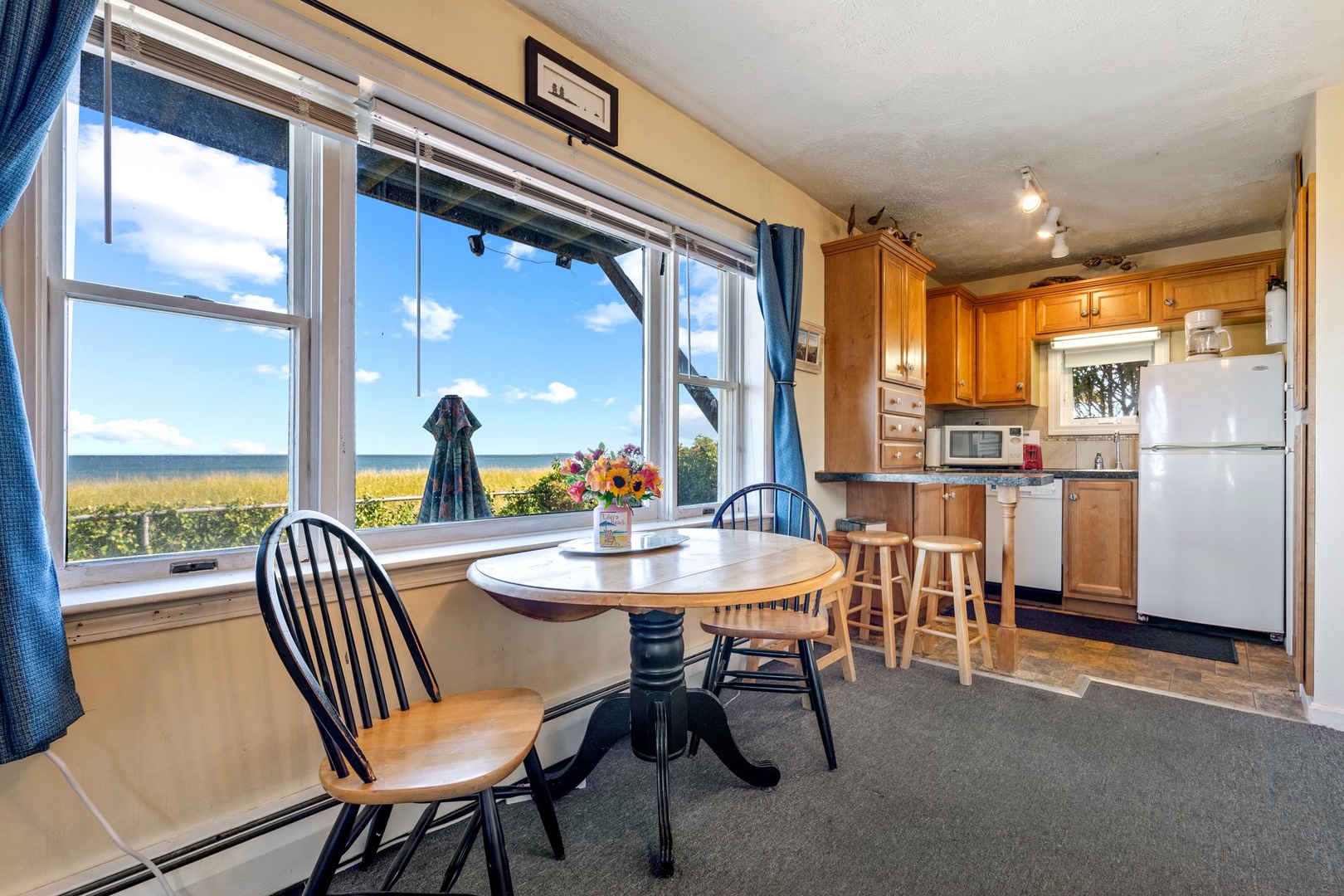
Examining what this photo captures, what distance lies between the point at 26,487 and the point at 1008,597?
129 inches

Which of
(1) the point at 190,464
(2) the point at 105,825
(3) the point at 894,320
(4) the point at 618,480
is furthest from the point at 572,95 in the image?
(2) the point at 105,825

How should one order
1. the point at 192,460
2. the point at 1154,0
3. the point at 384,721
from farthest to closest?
the point at 1154,0 → the point at 192,460 → the point at 384,721

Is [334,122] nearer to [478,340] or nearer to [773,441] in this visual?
[478,340]

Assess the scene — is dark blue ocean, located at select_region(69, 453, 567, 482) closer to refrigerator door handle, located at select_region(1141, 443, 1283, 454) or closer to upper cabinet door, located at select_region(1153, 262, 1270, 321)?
refrigerator door handle, located at select_region(1141, 443, 1283, 454)

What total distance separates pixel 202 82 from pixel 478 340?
0.93m

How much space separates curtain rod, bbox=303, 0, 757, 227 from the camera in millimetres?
1568

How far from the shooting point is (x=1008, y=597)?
283 cm

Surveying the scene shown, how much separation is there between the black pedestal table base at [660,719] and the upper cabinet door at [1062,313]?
3957 millimetres

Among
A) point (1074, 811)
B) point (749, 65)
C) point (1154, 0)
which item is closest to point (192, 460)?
point (749, 65)

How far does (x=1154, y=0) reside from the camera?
1892 mm

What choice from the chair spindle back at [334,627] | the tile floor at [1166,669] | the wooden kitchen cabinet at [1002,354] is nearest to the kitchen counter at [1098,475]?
the wooden kitchen cabinet at [1002,354]

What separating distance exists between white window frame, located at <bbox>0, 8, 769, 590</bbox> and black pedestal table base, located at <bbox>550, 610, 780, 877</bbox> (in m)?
0.71

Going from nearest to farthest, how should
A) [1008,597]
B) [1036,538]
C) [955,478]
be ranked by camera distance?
[1008,597]
[955,478]
[1036,538]

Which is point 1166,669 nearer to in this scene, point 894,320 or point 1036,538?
point 1036,538
